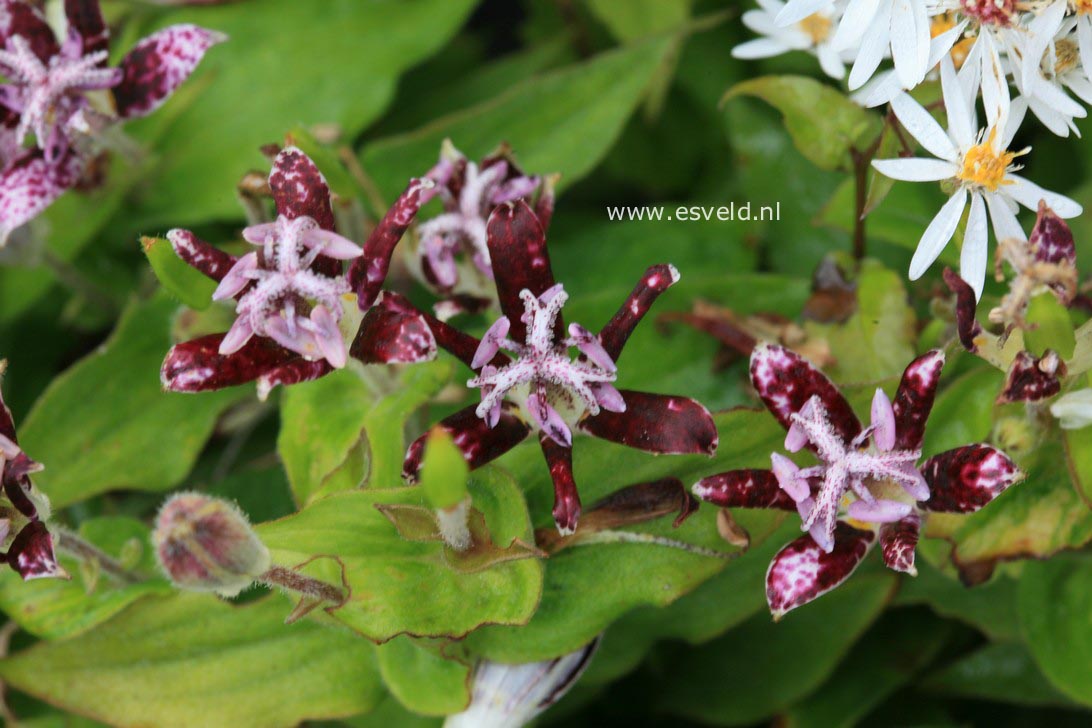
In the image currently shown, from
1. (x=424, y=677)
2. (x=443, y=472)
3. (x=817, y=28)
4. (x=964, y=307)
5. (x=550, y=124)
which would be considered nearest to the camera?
(x=443, y=472)

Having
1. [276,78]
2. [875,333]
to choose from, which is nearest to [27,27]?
[276,78]

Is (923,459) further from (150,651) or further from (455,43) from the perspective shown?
(455,43)

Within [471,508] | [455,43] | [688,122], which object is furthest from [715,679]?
[455,43]

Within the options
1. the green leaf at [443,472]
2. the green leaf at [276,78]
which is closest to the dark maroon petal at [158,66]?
the green leaf at [276,78]

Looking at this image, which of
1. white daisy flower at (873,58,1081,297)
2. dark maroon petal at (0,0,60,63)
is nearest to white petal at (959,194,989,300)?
white daisy flower at (873,58,1081,297)

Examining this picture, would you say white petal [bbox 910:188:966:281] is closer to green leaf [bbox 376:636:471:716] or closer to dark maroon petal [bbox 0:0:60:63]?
green leaf [bbox 376:636:471:716]

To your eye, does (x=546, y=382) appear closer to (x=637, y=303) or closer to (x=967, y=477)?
(x=637, y=303)
